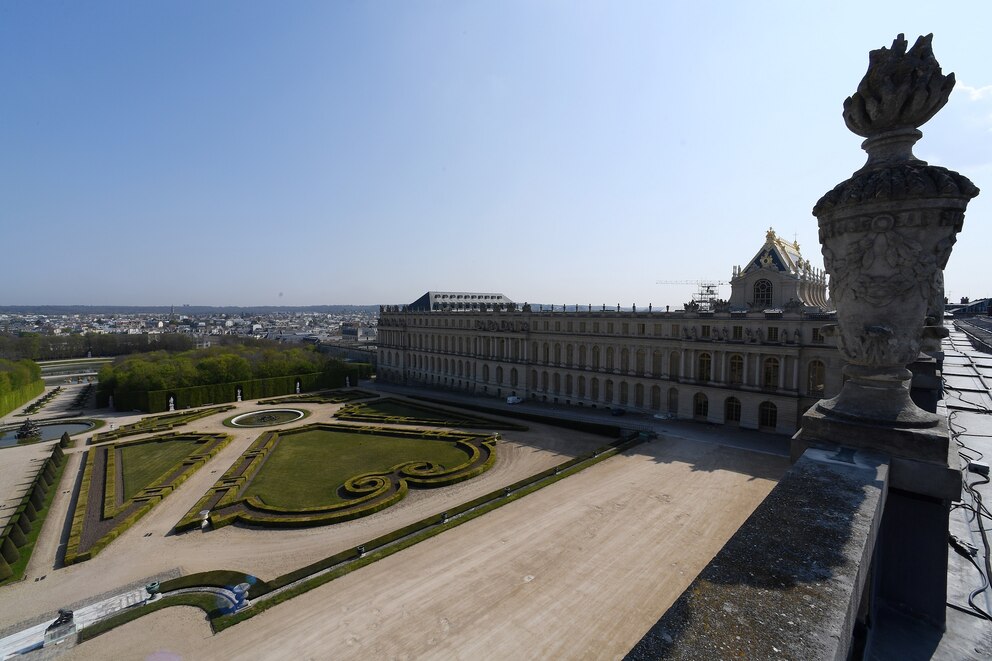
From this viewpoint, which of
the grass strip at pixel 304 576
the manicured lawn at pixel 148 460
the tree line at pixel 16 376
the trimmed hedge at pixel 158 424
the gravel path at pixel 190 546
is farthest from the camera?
the tree line at pixel 16 376

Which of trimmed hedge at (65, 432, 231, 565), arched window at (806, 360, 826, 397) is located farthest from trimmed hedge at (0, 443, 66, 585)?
arched window at (806, 360, 826, 397)

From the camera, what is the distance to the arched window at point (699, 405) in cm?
5381

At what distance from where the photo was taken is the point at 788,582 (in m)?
4.38

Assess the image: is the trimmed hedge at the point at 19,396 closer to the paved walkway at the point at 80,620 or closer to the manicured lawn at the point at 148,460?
the manicured lawn at the point at 148,460

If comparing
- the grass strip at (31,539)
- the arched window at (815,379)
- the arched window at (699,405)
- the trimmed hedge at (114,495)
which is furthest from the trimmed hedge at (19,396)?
the arched window at (815,379)

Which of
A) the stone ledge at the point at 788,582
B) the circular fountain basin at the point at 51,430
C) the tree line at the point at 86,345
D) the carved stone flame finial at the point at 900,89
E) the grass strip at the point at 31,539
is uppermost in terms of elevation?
the carved stone flame finial at the point at 900,89

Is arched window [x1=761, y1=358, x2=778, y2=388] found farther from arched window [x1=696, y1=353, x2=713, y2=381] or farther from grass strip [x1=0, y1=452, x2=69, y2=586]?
grass strip [x1=0, y1=452, x2=69, y2=586]

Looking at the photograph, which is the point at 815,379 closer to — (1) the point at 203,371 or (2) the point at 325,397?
(2) the point at 325,397

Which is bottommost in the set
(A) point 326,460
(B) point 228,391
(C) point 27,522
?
(C) point 27,522

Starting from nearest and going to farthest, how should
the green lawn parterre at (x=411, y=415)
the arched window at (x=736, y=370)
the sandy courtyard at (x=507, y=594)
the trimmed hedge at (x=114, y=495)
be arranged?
the sandy courtyard at (x=507, y=594), the trimmed hedge at (x=114, y=495), the arched window at (x=736, y=370), the green lawn parterre at (x=411, y=415)

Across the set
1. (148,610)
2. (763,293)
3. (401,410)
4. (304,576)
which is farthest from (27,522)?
(763,293)

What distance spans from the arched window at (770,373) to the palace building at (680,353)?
91 mm

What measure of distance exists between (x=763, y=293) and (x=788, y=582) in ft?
205

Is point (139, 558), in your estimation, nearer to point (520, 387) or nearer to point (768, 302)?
point (520, 387)
